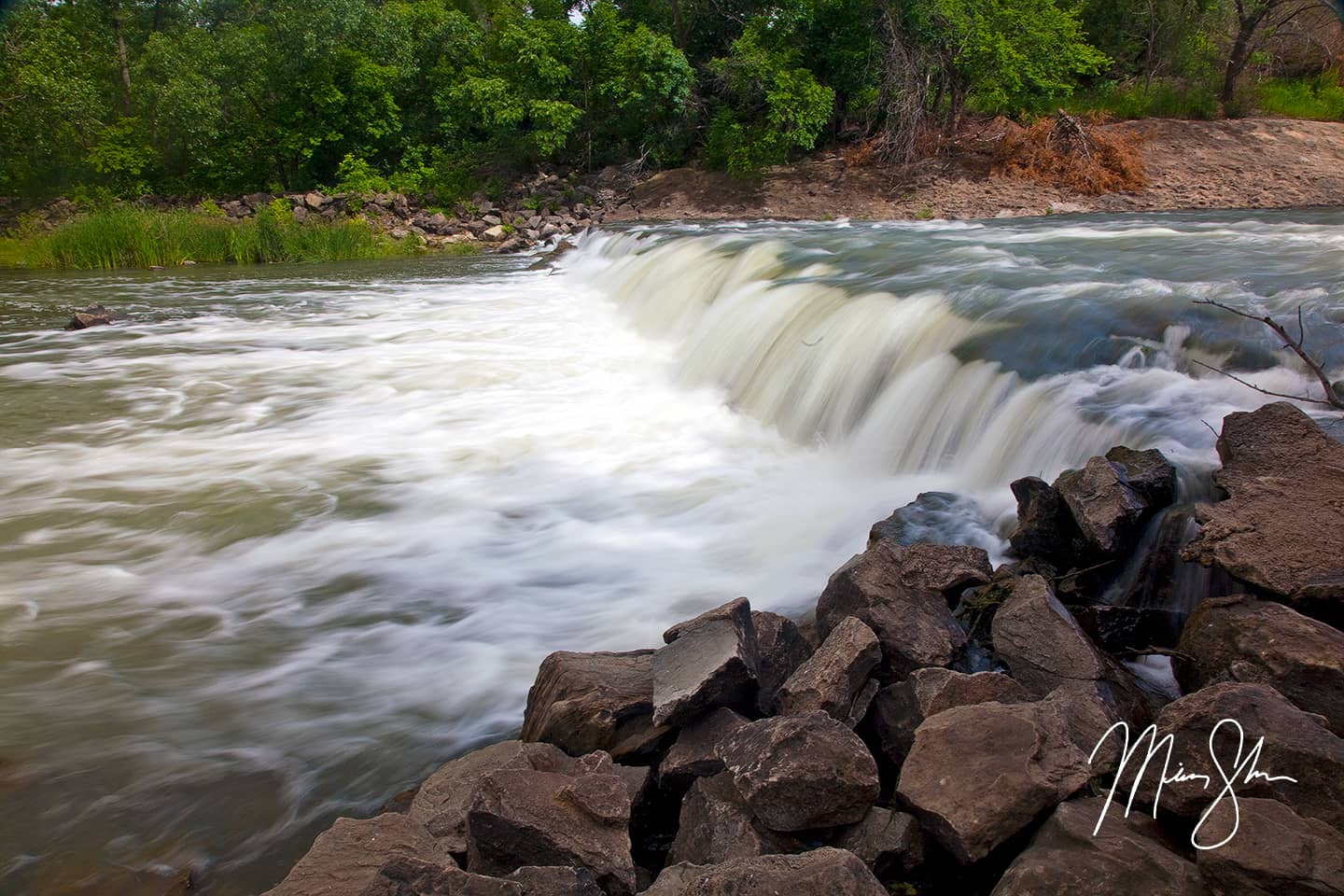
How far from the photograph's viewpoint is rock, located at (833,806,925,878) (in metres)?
2.12

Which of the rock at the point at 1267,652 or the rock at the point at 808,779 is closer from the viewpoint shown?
the rock at the point at 808,779

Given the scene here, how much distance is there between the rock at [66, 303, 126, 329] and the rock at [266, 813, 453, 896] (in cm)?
1149

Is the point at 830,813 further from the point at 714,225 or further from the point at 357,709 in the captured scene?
the point at 714,225

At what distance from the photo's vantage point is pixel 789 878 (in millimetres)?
1847

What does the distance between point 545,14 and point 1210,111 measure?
66.8 feet

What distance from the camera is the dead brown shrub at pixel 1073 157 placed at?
18.8 m

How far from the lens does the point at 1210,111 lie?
21406 millimetres

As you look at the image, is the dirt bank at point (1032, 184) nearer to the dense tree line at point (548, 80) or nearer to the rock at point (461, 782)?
the dense tree line at point (548, 80)

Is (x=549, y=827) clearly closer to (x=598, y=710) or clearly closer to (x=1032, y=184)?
(x=598, y=710)

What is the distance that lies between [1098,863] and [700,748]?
1052mm

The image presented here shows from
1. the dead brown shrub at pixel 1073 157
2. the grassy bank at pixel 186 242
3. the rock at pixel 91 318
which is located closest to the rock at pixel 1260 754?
the rock at pixel 91 318

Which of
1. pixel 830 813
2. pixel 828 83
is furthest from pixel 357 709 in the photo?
pixel 828 83

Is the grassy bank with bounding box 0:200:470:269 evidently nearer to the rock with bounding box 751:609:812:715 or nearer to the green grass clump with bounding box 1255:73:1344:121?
the rock with bounding box 751:609:812:715

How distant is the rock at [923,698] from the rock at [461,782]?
3.03 feet
